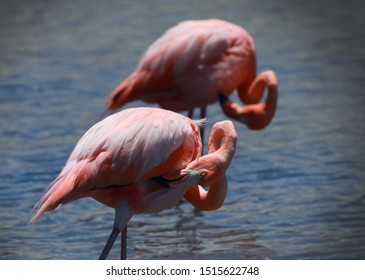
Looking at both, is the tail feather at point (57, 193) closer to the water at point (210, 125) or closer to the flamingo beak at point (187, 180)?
the flamingo beak at point (187, 180)

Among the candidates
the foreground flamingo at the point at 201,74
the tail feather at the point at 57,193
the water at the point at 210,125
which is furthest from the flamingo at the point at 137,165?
the foreground flamingo at the point at 201,74

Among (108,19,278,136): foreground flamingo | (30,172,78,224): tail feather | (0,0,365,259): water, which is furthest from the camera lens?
(108,19,278,136): foreground flamingo

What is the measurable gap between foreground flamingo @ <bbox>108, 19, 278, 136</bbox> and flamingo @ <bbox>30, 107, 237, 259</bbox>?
2.13 meters

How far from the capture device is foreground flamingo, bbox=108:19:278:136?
7.84m

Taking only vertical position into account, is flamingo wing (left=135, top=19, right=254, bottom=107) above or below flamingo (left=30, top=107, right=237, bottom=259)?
below

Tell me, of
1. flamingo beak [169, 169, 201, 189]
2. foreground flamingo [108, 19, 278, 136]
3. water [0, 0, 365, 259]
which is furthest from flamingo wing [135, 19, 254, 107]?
flamingo beak [169, 169, 201, 189]

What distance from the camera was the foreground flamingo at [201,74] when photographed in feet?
25.7

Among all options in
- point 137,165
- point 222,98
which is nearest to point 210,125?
point 222,98

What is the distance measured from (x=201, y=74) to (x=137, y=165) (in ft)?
8.29

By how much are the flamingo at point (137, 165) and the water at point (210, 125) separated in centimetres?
74

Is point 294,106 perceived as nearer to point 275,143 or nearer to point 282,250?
point 275,143

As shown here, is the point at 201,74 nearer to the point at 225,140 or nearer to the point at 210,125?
the point at 210,125

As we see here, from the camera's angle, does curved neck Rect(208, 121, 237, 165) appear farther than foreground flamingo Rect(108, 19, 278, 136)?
No

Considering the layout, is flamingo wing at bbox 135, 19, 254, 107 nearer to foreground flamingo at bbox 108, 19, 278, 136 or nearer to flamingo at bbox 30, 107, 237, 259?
foreground flamingo at bbox 108, 19, 278, 136
